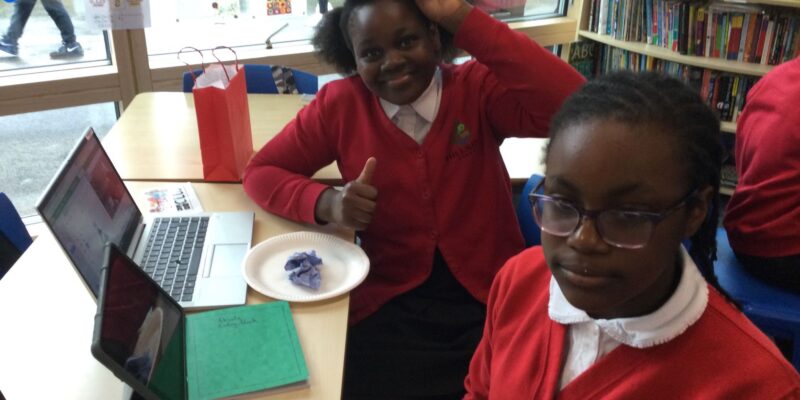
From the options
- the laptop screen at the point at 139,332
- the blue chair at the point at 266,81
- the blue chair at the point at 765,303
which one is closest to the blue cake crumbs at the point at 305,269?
the laptop screen at the point at 139,332

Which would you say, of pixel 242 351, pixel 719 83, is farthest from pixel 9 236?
pixel 719 83

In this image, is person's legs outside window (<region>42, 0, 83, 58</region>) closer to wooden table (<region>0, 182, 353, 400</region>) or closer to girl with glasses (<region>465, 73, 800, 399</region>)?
wooden table (<region>0, 182, 353, 400</region>)

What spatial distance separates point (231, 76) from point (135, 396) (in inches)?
35.3

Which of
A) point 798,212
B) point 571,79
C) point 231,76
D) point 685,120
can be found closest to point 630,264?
point 685,120

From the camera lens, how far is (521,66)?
132 cm

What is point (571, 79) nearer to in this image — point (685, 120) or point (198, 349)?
point (685, 120)

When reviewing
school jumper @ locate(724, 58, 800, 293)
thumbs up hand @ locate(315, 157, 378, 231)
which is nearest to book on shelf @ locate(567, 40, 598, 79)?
school jumper @ locate(724, 58, 800, 293)

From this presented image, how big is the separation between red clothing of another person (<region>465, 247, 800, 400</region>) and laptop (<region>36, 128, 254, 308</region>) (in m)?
0.49

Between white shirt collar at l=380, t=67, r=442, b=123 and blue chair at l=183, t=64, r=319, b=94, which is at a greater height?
white shirt collar at l=380, t=67, r=442, b=123

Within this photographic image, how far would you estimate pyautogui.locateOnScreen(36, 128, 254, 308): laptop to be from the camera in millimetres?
1080

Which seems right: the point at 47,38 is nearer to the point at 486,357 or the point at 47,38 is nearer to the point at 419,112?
the point at 419,112

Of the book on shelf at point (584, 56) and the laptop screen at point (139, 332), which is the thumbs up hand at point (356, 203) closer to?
the laptop screen at point (139, 332)

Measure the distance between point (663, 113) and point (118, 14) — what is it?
2202 mm

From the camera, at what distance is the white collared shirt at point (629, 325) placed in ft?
2.56
